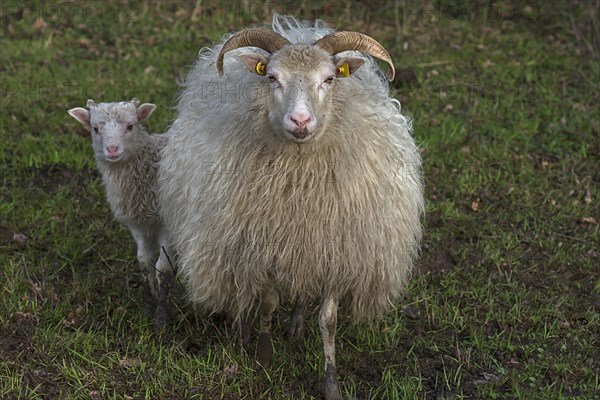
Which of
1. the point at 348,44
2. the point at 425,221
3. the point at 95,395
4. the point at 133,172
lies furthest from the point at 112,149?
the point at 425,221

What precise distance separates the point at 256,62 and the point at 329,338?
4.79 feet

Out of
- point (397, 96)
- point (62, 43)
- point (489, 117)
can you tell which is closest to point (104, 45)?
point (62, 43)

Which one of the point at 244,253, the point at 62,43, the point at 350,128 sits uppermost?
the point at 350,128

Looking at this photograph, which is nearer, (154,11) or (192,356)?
(192,356)

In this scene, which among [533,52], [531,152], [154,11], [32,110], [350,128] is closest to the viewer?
[350,128]

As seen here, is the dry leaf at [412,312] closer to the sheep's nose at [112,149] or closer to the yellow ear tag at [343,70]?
the yellow ear tag at [343,70]

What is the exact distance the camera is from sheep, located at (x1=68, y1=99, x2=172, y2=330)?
5.33 metres

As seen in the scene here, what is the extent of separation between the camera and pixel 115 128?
5301mm

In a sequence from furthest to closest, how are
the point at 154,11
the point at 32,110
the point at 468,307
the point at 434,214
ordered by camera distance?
the point at 154,11, the point at 32,110, the point at 434,214, the point at 468,307

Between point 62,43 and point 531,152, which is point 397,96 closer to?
point 531,152

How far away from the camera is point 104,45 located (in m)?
9.88

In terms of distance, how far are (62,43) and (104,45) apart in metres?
0.45

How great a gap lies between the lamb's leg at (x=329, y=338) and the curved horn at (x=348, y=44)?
123 centimetres

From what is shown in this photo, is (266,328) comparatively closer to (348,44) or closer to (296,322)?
(296,322)
